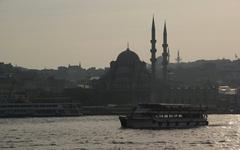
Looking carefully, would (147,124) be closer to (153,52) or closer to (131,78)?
(153,52)

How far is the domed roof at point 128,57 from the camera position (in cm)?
19175

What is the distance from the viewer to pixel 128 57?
192m

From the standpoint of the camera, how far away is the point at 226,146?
6172 cm

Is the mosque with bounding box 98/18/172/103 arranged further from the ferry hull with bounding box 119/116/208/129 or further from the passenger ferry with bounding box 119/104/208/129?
the ferry hull with bounding box 119/116/208/129

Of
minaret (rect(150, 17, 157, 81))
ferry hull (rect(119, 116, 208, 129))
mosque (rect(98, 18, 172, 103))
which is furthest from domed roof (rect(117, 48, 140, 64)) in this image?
ferry hull (rect(119, 116, 208, 129))

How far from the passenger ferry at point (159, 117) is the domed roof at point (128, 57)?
93.9 m

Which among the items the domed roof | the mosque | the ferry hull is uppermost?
the domed roof

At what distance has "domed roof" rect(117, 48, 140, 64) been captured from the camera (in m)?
192

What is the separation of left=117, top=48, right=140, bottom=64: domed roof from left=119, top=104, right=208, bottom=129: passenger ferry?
9391cm

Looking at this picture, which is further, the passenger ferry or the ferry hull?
the passenger ferry

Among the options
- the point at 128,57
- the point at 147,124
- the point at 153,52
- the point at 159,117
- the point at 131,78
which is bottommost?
the point at 147,124

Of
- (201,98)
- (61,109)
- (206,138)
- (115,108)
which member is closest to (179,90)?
(201,98)

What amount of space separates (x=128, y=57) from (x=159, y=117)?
10065 centimetres

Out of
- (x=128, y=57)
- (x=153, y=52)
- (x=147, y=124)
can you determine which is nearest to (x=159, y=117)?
(x=147, y=124)
